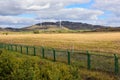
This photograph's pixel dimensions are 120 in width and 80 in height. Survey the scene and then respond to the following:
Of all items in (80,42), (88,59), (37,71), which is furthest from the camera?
(80,42)

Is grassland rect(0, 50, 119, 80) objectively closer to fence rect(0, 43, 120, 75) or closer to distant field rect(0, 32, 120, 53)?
fence rect(0, 43, 120, 75)

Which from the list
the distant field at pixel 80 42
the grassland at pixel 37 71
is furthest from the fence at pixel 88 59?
the distant field at pixel 80 42

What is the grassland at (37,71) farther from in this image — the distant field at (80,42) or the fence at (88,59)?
the distant field at (80,42)

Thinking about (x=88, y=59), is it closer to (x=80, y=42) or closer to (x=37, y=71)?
(x=37, y=71)

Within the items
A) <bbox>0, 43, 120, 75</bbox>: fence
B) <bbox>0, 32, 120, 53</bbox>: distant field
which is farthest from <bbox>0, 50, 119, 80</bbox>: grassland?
<bbox>0, 32, 120, 53</bbox>: distant field

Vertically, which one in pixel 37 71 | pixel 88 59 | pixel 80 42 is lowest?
pixel 80 42

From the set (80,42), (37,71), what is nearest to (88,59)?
(37,71)

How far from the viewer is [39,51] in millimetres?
35812

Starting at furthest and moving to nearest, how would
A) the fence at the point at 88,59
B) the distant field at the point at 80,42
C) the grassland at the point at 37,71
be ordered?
1. the distant field at the point at 80,42
2. the fence at the point at 88,59
3. the grassland at the point at 37,71

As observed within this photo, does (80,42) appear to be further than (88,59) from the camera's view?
Yes

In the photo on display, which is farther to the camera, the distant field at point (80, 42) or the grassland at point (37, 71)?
the distant field at point (80, 42)

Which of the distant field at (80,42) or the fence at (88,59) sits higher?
the fence at (88,59)

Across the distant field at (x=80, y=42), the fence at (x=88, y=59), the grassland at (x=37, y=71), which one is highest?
the grassland at (x=37, y=71)

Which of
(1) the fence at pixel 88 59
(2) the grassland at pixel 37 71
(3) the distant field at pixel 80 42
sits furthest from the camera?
(3) the distant field at pixel 80 42
